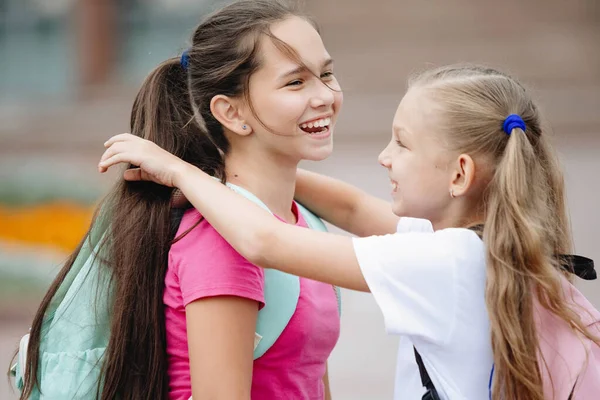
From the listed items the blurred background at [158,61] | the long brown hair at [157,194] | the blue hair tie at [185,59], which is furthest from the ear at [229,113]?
the blurred background at [158,61]

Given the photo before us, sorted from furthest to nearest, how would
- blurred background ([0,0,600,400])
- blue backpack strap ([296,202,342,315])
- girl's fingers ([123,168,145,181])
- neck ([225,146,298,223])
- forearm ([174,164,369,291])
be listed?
blurred background ([0,0,600,400]), blue backpack strap ([296,202,342,315]), neck ([225,146,298,223]), girl's fingers ([123,168,145,181]), forearm ([174,164,369,291])

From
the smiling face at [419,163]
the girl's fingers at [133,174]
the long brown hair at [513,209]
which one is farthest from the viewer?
the girl's fingers at [133,174]

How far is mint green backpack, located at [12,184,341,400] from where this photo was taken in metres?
2.07

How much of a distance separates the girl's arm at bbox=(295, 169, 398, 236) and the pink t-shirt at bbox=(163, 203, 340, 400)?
40 centimetres

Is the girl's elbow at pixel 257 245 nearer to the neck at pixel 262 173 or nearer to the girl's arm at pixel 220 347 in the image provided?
the girl's arm at pixel 220 347

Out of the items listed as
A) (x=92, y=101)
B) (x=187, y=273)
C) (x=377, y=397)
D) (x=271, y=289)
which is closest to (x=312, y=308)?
(x=271, y=289)

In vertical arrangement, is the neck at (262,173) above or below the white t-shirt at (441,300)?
above

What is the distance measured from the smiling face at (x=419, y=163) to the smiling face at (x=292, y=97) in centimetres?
22

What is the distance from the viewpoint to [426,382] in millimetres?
1905

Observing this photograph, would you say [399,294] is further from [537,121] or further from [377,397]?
[377,397]

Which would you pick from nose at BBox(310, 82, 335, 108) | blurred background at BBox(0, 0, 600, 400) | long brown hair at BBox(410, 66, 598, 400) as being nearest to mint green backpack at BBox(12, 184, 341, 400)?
nose at BBox(310, 82, 335, 108)

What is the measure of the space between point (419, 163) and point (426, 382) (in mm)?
470

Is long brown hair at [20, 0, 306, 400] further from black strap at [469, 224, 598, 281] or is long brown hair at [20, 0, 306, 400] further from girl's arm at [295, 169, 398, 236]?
black strap at [469, 224, 598, 281]

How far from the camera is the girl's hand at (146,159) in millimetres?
2082
